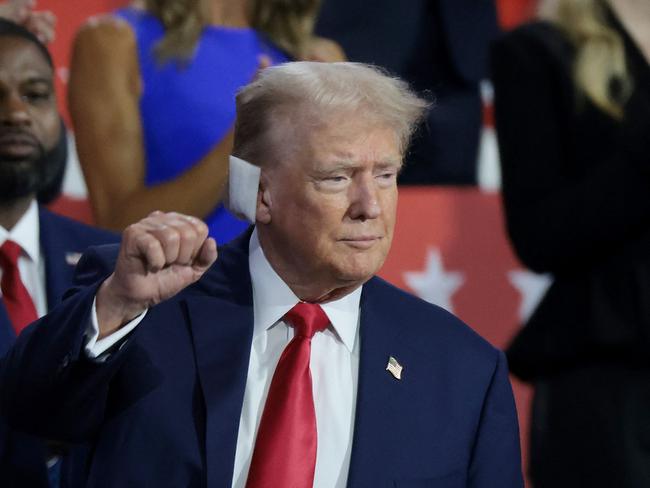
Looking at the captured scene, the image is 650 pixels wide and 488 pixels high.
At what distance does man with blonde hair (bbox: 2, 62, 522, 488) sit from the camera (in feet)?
7.06

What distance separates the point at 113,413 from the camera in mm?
2174

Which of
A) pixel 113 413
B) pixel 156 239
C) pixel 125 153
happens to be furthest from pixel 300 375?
pixel 125 153

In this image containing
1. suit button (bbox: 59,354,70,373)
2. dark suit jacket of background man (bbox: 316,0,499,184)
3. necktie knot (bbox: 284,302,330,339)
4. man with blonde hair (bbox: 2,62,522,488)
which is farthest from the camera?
dark suit jacket of background man (bbox: 316,0,499,184)

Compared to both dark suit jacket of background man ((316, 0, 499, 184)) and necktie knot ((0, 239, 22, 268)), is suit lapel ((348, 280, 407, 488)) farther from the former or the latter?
dark suit jacket of background man ((316, 0, 499, 184))


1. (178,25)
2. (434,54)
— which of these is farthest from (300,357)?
(434,54)

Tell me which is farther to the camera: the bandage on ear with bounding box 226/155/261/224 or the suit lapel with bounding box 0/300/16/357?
the suit lapel with bounding box 0/300/16/357

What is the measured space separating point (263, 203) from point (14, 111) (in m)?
0.81

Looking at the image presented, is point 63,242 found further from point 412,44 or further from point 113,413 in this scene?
point 412,44

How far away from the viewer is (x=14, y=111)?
295cm

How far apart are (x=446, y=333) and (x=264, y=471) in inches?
15.6

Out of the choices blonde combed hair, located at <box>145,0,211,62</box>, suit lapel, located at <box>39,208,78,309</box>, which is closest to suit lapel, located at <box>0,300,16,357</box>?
suit lapel, located at <box>39,208,78,309</box>

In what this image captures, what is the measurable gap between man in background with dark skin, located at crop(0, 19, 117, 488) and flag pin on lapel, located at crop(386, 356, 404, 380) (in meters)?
0.68

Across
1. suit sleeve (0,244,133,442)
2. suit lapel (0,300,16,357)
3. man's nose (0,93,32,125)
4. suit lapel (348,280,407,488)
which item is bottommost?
suit lapel (0,300,16,357)

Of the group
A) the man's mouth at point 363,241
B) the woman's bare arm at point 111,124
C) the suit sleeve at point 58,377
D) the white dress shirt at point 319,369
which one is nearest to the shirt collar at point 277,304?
the white dress shirt at point 319,369
